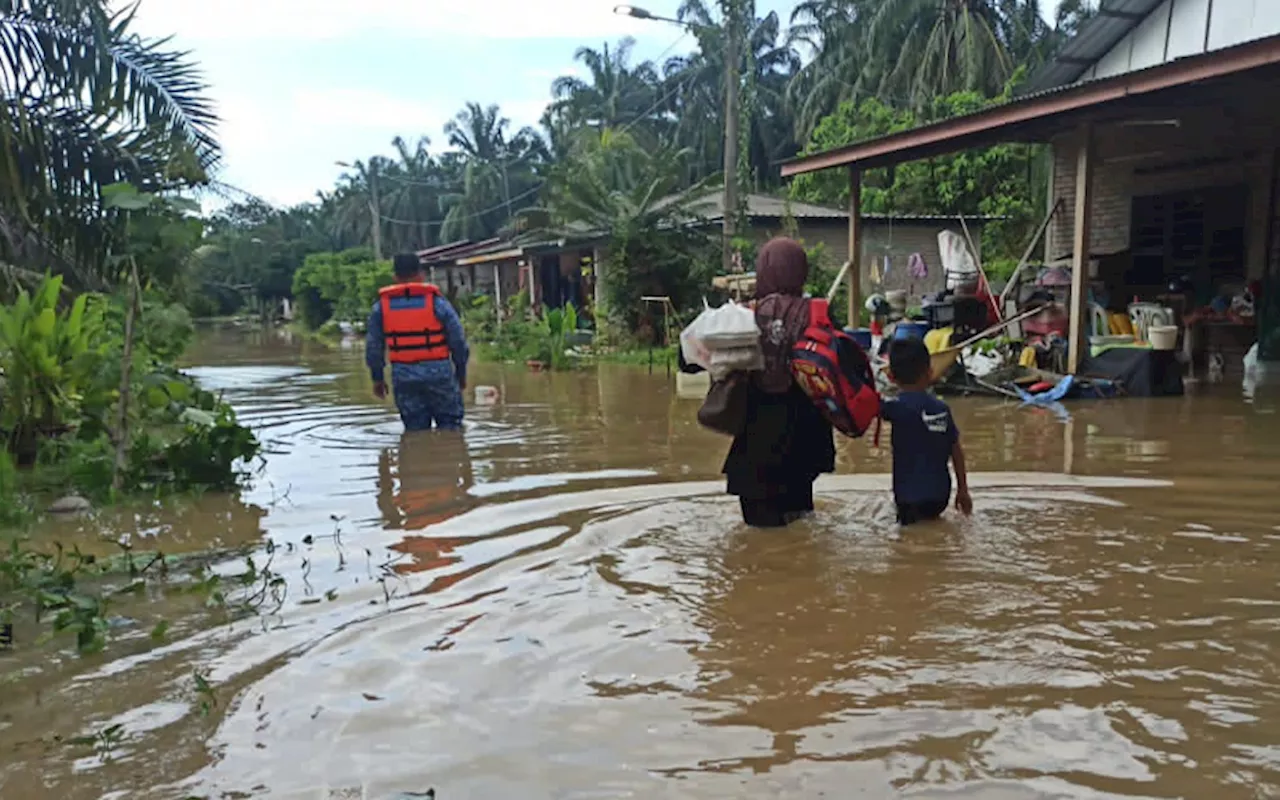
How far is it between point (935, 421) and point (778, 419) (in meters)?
0.76

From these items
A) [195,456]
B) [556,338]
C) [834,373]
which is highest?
[834,373]

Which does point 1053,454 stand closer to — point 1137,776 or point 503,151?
point 1137,776

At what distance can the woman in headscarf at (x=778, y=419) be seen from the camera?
14.8 ft

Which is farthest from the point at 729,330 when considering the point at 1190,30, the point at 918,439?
the point at 1190,30

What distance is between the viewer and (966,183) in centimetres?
2381

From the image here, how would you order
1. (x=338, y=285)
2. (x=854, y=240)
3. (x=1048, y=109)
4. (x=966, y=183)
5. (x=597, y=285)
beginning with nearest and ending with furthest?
(x=1048, y=109)
(x=854, y=240)
(x=966, y=183)
(x=597, y=285)
(x=338, y=285)

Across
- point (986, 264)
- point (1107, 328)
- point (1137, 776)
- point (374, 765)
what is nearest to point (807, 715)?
point (1137, 776)

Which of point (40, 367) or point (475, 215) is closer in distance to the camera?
point (40, 367)

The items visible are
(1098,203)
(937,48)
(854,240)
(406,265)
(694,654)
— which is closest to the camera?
(694,654)

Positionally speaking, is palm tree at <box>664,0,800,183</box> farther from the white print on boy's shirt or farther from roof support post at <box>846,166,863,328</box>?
the white print on boy's shirt

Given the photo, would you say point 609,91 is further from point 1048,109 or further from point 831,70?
point 1048,109

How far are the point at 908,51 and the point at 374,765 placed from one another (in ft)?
111

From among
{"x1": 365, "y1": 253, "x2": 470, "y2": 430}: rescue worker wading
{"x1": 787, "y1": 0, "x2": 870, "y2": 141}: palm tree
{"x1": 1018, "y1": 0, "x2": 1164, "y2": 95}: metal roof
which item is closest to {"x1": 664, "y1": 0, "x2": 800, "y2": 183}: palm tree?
{"x1": 787, "y1": 0, "x2": 870, "y2": 141}: palm tree

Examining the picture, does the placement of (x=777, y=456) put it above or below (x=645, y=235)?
below
